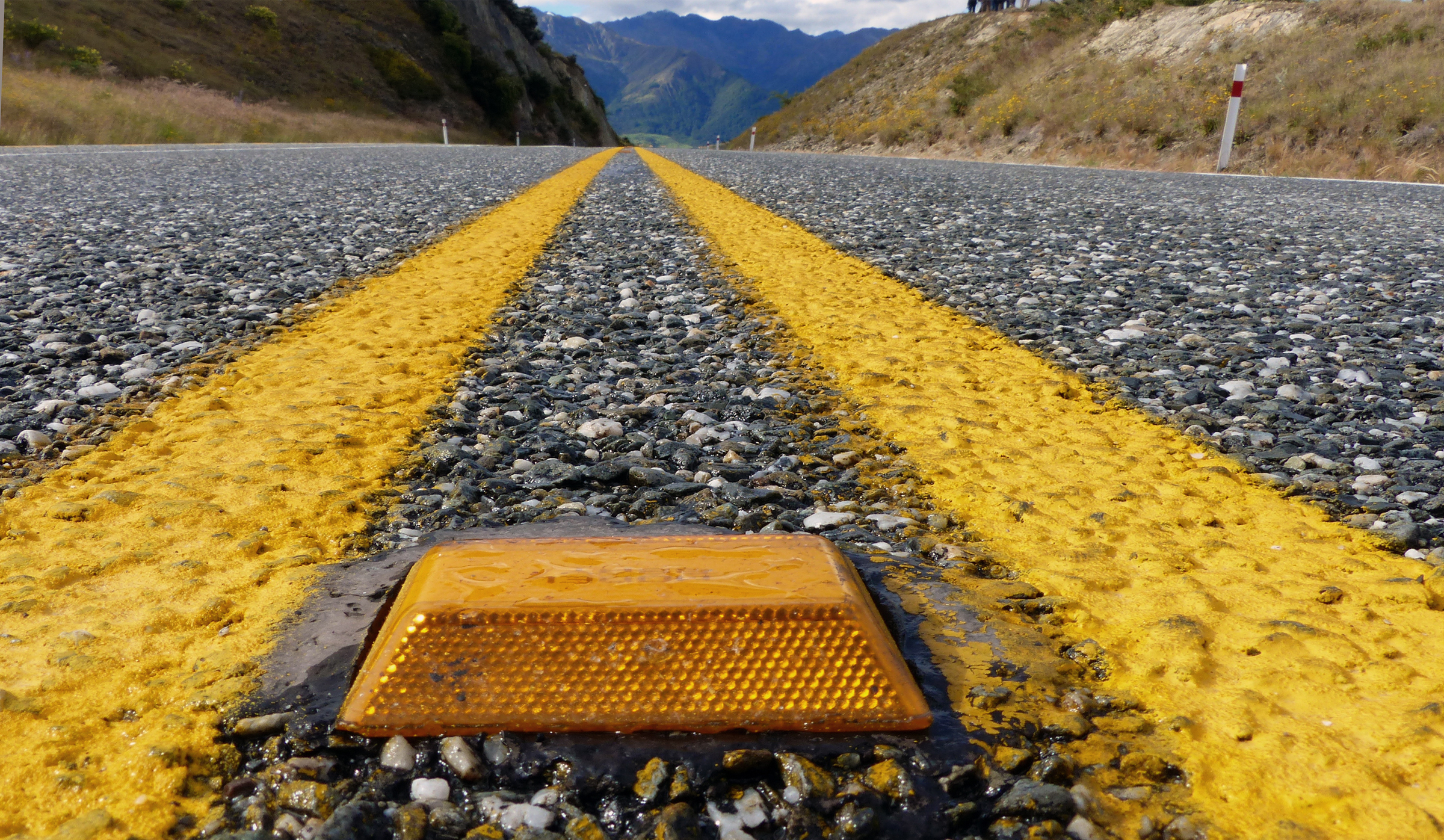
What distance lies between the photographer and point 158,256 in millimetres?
4145

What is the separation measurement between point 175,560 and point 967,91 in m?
25.2

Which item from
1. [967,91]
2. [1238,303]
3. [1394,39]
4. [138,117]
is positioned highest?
[1394,39]

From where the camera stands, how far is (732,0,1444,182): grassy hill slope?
12219 mm

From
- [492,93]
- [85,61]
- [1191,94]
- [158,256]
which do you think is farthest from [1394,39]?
[492,93]

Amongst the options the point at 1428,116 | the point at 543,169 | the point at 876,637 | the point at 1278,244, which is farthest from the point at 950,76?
the point at 876,637

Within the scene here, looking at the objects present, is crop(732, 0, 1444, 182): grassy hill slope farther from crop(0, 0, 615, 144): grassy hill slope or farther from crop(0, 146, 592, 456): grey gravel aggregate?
crop(0, 0, 615, 144): grassy hill slope

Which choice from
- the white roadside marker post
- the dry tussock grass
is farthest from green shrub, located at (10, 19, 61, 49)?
the white roadside marker post

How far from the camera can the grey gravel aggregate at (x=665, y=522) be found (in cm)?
93

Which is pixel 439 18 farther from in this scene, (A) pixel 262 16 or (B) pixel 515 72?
(A) pixel 262 16

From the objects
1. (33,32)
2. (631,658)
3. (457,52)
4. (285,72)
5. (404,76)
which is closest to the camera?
(631,658)

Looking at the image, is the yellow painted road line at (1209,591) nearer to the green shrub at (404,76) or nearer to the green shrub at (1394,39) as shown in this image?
the green shrub at (1394,39)

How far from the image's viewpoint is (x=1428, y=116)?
38.2 feet

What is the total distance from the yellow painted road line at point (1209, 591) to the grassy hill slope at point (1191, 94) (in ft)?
37.5

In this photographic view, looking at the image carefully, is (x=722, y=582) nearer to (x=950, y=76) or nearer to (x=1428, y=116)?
(x=1428, y=116)
